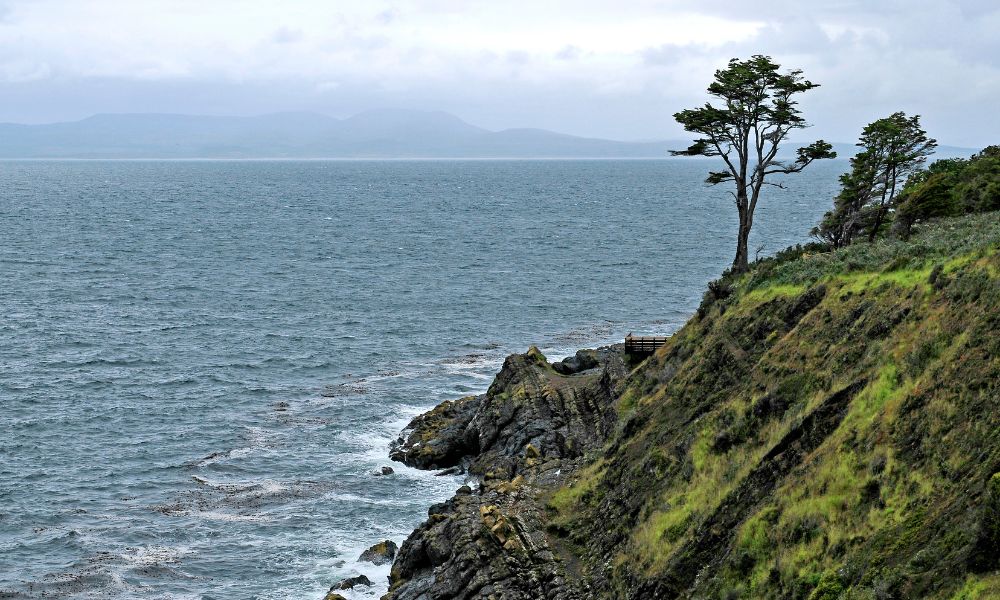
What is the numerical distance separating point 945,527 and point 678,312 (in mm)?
72887

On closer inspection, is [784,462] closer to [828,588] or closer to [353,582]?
[828,588]

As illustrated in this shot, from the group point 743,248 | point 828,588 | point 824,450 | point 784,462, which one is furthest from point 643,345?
point 828,588

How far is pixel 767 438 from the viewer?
31.3 meters

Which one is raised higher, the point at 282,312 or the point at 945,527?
the point at 945,527

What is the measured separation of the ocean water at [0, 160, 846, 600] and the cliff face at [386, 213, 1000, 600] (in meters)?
8.74

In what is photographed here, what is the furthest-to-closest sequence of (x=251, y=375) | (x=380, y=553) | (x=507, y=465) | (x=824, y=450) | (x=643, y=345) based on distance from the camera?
(x=251, y=375) < (x=643, y=345) < (x=507, y=465) < (x=380, y=553) < (x=824, y=450)

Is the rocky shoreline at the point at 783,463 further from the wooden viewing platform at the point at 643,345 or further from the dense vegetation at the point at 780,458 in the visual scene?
the wooden viewing platform at the point at 643,345

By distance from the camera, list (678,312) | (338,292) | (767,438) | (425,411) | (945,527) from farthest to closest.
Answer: (338,292) < (678,312) < (425,411) < (767,438) < (945,527)

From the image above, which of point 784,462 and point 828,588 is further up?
point 784,462

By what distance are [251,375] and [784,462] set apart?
2097 inches

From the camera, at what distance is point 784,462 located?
28250 millimetres

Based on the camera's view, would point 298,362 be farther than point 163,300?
No

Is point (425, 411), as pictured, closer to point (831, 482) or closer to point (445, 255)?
point (831, 482)

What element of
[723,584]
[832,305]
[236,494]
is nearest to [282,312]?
[236,494]
